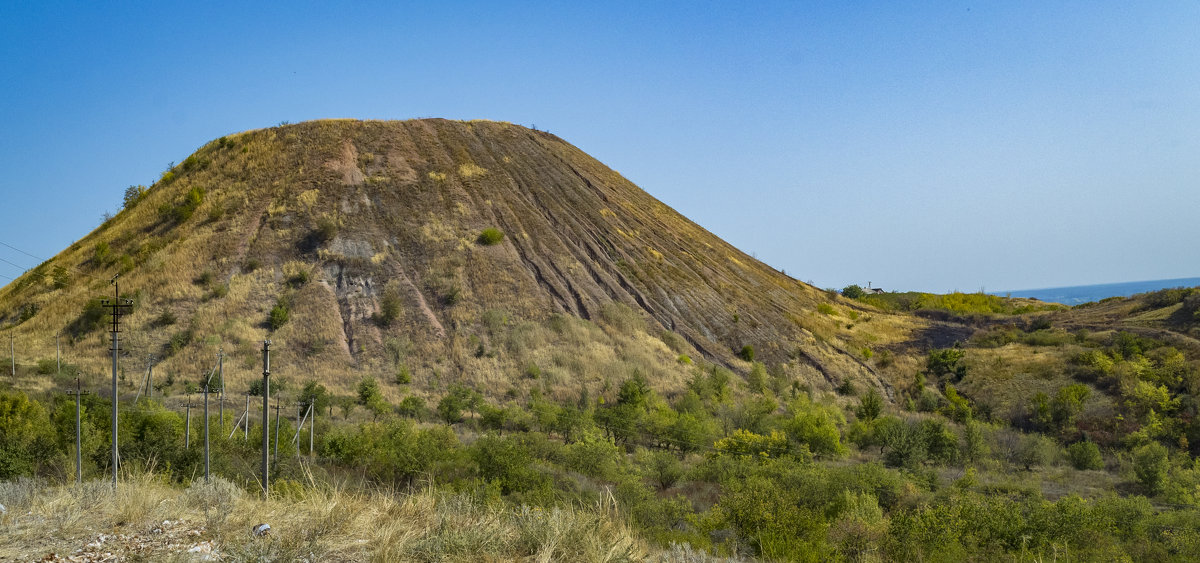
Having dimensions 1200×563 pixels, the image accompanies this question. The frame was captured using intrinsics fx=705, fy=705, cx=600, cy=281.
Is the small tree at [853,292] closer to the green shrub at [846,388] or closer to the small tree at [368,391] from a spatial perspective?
the green shrub at [846,388]

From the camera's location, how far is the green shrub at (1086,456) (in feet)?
85.6

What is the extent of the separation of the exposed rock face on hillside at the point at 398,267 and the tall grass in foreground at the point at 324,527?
2692 cm

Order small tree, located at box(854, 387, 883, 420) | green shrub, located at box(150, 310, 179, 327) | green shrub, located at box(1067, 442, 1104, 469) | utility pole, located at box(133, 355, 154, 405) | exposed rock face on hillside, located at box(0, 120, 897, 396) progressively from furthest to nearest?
exposed rock face on hillside, located at box(0, 120, 897, 396)
small tree, located at box(854, 387, 883, 420)
green shrub, located at box(150, 310, 179, 327)
utility pole, located at box(133, 355, 154, 405)
green shrub, located at box(1067, 442, 1104, 469)

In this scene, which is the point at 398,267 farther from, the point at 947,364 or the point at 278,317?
the point at 947,364

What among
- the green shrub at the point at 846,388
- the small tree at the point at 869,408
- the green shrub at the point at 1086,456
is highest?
the green shrub at the point at 846,388

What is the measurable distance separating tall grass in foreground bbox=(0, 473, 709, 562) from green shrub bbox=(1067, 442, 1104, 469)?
26.5 meters

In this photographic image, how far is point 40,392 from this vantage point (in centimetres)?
2723

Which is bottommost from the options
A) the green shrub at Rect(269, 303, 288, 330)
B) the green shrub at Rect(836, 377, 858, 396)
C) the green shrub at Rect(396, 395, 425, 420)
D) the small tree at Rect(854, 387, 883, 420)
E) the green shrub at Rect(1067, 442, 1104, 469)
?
the green shrub at Rect(1067, 442, 1104, 469)

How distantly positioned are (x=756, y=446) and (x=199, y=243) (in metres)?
31.6

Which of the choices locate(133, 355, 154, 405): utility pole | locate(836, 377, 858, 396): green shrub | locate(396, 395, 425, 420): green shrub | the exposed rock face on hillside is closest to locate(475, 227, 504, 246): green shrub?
the exposed rock face on hillside

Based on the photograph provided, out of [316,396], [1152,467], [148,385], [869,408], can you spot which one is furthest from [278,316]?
[1152,467]

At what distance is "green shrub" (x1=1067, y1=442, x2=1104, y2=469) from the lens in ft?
85.6

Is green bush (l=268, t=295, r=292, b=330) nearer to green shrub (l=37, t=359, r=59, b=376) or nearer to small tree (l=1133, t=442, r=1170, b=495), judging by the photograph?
green shrub (l=37, t=359, r=59, b=376)

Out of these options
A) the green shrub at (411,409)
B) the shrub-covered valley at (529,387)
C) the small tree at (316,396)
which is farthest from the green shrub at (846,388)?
the small tree at (316,396)
